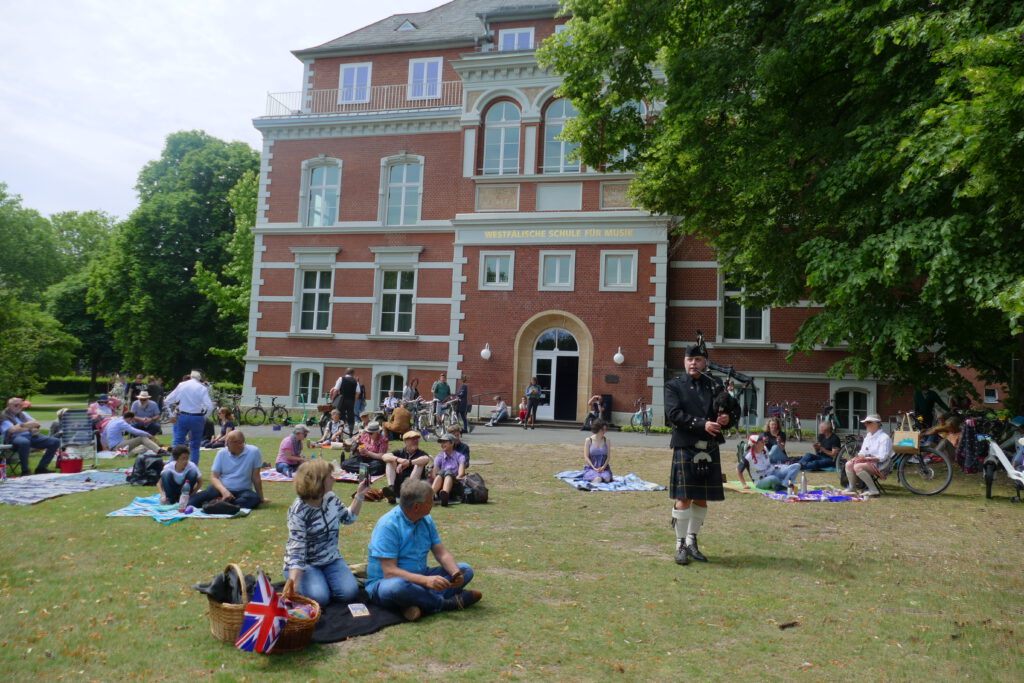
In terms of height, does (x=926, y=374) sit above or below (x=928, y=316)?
below

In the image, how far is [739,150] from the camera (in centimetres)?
1418

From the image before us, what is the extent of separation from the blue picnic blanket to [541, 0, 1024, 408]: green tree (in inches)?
171

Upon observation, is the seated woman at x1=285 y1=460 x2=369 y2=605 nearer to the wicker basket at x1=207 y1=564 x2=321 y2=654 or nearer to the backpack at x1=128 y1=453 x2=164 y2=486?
the wicker basket at x1=207 y1=564 x2=321 y2=654

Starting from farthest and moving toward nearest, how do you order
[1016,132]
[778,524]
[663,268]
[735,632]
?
[663,268], [778,524], [1016,132], [735,632]

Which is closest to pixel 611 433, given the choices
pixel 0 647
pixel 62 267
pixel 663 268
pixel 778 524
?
pixel 663 268

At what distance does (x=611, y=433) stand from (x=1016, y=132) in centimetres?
1472

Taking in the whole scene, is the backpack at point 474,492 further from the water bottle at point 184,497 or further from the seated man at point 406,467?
the water bottle at point 184,497

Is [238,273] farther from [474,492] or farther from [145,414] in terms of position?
[474,492]

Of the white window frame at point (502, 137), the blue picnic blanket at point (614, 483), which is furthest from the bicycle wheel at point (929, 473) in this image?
the white window frame at point (502, 137)

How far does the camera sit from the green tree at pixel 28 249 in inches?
2142

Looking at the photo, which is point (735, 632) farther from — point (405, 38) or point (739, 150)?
point (405, 38)

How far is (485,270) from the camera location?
83.0ft

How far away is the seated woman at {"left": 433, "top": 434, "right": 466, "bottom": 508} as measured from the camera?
1023cm

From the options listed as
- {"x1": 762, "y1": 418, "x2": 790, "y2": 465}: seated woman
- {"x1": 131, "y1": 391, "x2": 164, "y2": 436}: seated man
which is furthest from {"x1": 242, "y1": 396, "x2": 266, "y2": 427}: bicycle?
{"x1": 762, "y1": 418, "x2": 790, "y2": 465}: seated woman
